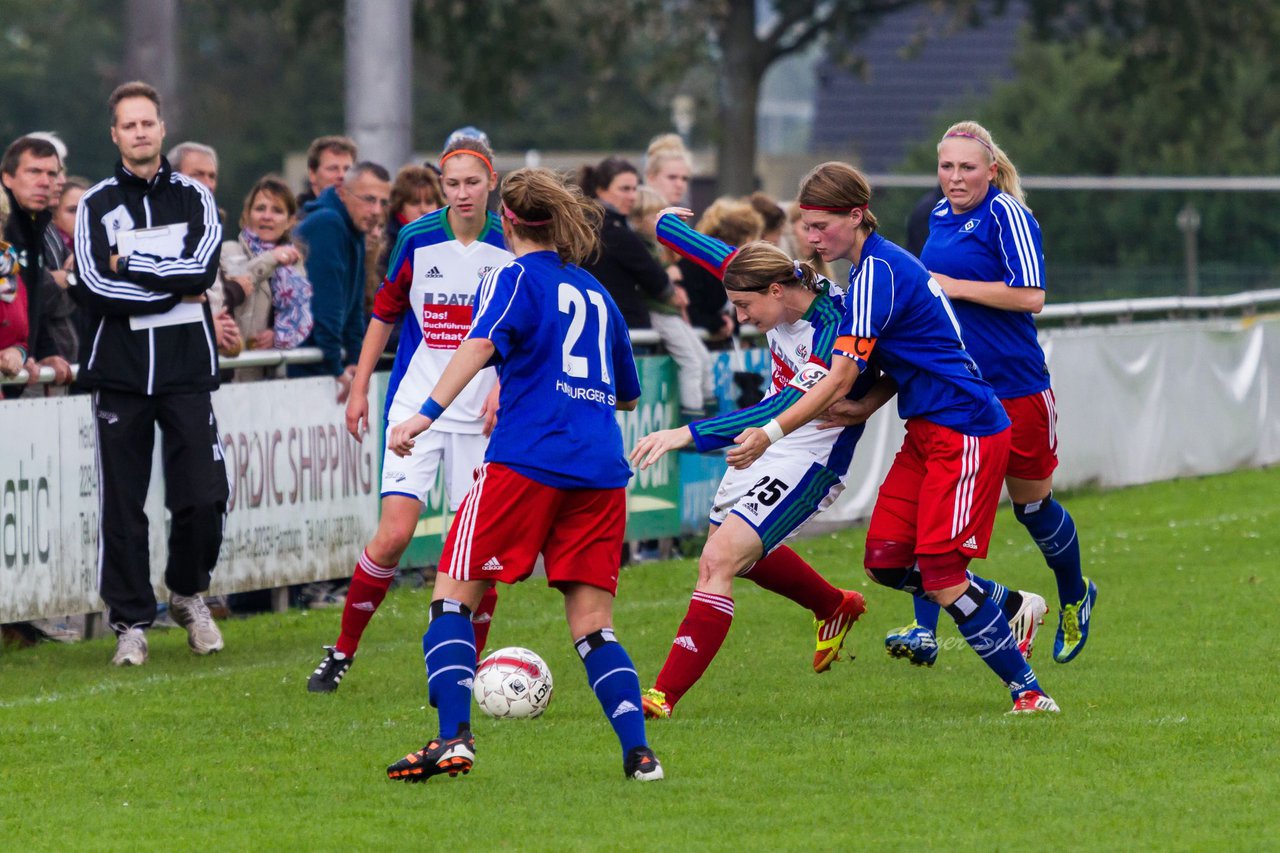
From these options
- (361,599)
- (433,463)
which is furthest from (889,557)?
(361,599)

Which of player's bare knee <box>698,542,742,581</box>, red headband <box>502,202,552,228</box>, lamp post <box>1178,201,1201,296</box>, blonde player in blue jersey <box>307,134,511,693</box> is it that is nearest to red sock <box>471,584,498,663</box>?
blonde player in blue jersey <box>307,134,511,693</box>

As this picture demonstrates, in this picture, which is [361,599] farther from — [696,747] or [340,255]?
[340,255]

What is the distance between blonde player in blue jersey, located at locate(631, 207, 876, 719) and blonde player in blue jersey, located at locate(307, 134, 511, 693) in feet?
2.66

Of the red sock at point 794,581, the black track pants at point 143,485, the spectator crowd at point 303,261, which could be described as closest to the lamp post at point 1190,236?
the spectator crowd at point 303,261

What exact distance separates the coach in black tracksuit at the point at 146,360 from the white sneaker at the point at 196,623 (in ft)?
0.67

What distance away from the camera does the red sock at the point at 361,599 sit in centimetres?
824

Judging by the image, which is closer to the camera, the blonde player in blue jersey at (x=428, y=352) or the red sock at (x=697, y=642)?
the red sock at (x=697, y=642)

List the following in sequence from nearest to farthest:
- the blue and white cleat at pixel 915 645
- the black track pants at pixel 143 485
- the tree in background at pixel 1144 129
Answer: the blue and white cleat at pixel 915 645 < the black track pants at pixel 143 485 < the tree in background at pixel 1144 129

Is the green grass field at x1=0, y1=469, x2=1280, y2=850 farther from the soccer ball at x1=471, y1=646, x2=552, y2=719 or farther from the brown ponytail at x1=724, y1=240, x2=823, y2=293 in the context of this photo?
the brown ponytail at x1=724, y1=240, x2=823, y2=293

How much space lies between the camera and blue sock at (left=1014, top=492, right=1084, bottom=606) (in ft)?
28.0

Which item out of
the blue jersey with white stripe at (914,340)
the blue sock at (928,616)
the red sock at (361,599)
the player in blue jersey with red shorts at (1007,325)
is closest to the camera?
the blue jersey with white stripe at (914,340)

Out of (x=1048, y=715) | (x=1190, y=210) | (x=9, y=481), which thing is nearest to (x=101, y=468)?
(x=9, y=481)

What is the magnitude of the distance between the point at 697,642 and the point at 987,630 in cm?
101

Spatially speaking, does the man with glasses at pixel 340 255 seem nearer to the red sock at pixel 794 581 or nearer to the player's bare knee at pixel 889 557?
the red sock at pixel 794 581
